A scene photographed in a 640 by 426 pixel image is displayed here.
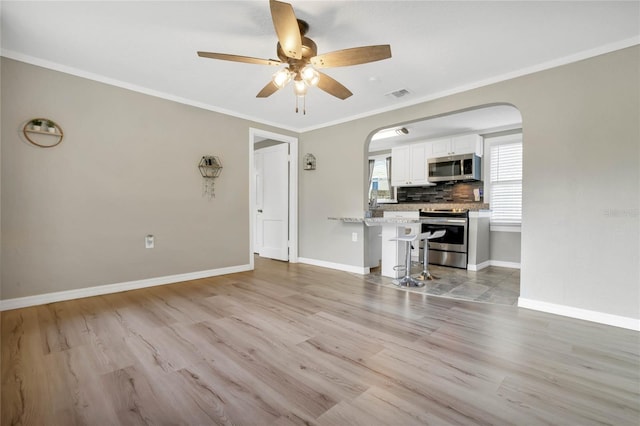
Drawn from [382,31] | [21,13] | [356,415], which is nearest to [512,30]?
[382,31]

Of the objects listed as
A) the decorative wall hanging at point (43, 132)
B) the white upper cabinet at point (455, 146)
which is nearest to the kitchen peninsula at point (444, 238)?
the white upper cabinet at point (455, 146)

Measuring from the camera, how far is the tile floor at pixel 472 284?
3260 millimetres

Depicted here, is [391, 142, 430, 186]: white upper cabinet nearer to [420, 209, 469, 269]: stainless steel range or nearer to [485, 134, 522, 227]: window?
[420, 209, 469, 269]: stainless steel range

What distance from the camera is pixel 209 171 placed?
4.05 m

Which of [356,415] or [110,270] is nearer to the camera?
[356,415]

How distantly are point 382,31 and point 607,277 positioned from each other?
2.82m

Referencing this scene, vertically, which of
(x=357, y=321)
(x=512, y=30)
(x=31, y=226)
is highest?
(x=512, y=30)

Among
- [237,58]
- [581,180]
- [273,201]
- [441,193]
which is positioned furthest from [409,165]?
[237,58]

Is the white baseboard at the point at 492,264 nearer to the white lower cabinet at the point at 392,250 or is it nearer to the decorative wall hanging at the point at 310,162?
the white lower cabinet at the point at 392,250

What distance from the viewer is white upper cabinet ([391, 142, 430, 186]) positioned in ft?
18.6

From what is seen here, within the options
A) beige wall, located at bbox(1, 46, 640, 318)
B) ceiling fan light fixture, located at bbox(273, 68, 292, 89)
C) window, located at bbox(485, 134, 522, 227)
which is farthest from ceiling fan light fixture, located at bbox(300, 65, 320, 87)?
window, located at bbox(485, 134, 522, 227)

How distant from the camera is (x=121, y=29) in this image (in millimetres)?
2312

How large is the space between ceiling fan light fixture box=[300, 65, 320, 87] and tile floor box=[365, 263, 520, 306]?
2569 mm

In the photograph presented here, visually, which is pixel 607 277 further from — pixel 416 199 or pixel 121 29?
pixel 121 29
